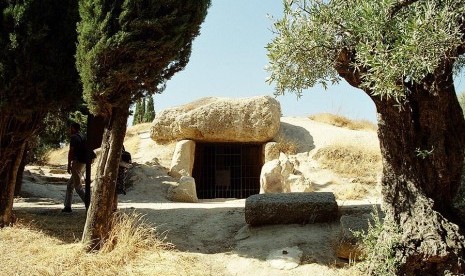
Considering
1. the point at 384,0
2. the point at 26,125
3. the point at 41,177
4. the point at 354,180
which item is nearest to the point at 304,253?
the point at 384,0

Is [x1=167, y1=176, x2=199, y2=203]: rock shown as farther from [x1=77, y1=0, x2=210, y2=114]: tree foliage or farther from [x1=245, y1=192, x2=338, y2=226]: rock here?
[x1=77, y1=0, x2=210, y2=114]: tree foliage

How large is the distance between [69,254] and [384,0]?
17.3 feet

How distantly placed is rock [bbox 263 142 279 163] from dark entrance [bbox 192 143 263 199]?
1403 millimetres

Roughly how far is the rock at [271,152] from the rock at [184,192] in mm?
3034

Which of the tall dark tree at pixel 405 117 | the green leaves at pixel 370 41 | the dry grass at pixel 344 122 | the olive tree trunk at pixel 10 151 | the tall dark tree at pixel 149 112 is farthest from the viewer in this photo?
the tall dark tree at pixel 149 112

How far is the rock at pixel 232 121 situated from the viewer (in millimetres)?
15238

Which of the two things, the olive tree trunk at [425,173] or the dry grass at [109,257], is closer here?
the olive tree trunk at [425,173]

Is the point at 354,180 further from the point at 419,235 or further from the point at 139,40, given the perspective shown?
the point at 139,40

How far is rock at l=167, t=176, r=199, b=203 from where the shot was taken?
12.7 metres

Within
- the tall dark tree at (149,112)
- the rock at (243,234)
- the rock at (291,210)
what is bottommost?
the rock at (243,234)

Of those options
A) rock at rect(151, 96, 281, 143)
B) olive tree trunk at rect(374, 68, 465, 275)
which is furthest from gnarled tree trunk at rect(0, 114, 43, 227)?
rock at rect(151, 96, 281, 143)

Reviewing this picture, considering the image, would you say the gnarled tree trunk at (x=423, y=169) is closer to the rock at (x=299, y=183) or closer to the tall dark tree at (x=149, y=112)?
the rock at (x=299, y=183)

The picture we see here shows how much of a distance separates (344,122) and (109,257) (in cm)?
1375

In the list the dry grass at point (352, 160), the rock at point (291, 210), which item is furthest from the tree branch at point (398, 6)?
the dry grass at point (352, 160)
